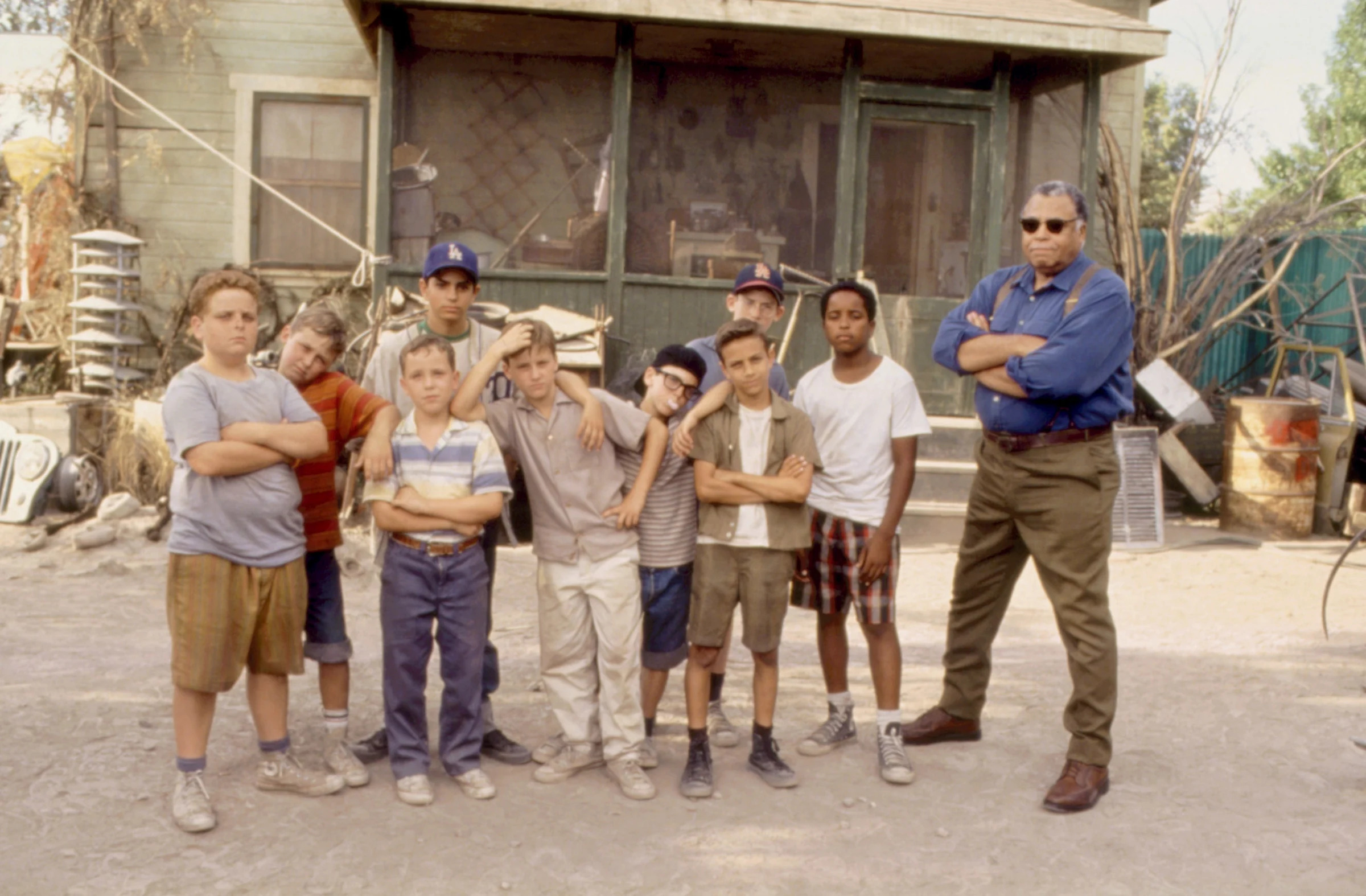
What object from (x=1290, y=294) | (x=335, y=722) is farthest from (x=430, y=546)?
(x=1290, y=294)

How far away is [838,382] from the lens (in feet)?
13.5

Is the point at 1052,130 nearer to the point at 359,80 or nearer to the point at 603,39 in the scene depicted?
the point at 603,39

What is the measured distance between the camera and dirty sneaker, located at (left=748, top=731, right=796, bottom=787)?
153 inches

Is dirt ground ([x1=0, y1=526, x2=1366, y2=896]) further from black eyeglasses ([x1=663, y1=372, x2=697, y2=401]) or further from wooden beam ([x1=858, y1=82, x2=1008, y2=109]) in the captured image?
wooden beam ([x1=858, y1=82, x2=1008, y2=109])

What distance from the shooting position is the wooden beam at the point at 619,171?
8.53 meters

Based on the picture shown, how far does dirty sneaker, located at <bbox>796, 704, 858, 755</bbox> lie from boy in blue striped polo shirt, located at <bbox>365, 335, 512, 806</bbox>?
3.61 feet

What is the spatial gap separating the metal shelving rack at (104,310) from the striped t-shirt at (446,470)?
261 inches

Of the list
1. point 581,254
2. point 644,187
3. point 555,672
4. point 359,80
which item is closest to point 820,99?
point 644,187

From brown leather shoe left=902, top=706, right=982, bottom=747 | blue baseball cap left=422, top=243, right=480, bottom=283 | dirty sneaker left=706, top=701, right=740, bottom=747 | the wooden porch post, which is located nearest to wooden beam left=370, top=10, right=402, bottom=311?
the wooden porch post

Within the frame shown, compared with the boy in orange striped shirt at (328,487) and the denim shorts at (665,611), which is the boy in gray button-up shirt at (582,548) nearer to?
the denim shorts at (665,611)

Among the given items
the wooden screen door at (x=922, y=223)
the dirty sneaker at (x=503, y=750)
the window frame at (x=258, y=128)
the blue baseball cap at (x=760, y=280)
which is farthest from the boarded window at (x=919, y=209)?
the dirty sneaker at (x=503, y=750)

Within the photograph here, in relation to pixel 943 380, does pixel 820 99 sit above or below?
above

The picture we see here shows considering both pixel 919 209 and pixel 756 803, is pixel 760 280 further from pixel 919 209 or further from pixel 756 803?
pixel 919 209

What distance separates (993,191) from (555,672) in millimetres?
6201
